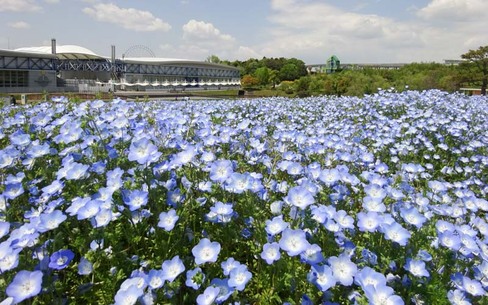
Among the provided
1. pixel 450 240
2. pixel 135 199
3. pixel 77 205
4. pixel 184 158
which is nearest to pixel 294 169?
pixel 184 158

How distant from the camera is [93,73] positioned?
57.4 metres

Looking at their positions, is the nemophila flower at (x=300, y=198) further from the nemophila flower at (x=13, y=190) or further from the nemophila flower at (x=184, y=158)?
the nemophila flower at (x=13, y=190)

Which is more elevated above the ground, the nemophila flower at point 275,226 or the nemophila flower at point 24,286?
the nemophila flower at point 275,226

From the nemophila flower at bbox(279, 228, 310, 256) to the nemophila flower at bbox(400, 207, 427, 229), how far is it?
0.67 meters

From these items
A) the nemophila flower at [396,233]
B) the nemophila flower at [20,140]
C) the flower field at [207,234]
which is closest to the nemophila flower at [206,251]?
the flower field at [207,234]

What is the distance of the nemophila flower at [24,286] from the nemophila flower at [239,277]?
733mm

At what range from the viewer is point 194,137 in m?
3.13

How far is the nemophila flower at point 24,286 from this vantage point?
129 centimetres

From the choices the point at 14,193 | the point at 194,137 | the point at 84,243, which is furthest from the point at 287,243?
the point at 194,137

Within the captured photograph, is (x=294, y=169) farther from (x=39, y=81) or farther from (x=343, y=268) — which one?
(x=39, y=81)

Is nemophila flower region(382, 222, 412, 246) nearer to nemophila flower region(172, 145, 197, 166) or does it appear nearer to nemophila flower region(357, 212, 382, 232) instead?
nemophila flower region(357, 212, 382, 232)

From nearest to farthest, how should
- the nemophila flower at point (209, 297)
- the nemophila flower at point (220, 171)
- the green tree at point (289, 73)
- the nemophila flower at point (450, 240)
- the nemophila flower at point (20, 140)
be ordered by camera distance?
1. the nemophila flower at point (209, 297)
2. the nemophila flower at point (450, 240)
3. the nemophila flower at point (220, 171)
4. the nemophila flower at point (20, 140)
5. the green tree at point (289, 73)

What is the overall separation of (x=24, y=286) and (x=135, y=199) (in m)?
0.60

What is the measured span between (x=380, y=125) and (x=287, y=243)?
4.42 m
